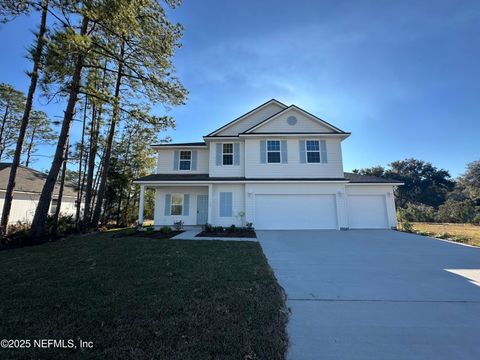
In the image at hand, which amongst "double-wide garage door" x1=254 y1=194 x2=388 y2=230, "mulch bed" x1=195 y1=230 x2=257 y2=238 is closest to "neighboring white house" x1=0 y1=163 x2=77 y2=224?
"mulch bed" x1=195 y1=230 x2=257 y2=238

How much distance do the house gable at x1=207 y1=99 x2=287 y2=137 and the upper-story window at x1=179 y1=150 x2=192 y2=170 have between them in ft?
8.65

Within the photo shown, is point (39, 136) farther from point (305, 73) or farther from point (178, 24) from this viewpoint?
point (305, 73)

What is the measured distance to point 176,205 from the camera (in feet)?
45.7

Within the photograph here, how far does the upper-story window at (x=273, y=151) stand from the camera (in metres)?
13.4

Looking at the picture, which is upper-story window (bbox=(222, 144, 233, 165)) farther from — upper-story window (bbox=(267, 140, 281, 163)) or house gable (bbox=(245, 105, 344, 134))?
upper-story window (bbox=(267, 140, 281, 163))

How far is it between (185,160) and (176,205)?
348cm

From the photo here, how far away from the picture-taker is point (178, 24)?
10602 millimetres

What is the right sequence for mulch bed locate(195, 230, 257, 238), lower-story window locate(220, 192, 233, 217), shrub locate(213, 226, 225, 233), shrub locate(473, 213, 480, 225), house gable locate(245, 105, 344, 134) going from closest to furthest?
mulch bed locate(195, 230, 257, 238) → shrub locate(213, 226, 225, 233) → lower-story window locate(220, 192, 233, 217) → house gable locate(245, 105, 344, 134) → shrub locate(473, 213, 480, 225)

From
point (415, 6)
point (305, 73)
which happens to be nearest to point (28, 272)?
point (305, 73)

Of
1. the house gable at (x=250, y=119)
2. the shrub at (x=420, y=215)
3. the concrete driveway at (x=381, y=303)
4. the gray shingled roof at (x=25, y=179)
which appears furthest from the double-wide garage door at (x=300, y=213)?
the gray shingled roof at (x=25, y=179)

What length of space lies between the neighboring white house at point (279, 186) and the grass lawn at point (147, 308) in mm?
7067

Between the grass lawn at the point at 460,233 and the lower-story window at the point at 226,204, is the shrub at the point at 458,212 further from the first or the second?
the lower-story window at the point at 226,204

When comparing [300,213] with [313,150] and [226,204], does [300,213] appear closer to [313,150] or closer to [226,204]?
[313,150]

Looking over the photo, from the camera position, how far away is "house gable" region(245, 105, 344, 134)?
1356cm
